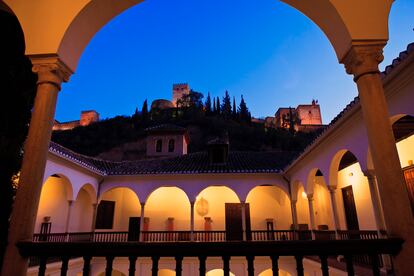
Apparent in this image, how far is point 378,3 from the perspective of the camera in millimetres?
3523

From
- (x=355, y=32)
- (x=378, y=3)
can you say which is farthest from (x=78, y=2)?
(x=378, y=3)

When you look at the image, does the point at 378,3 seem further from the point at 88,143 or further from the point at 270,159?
the point at 88,143

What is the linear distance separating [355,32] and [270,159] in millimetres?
15904

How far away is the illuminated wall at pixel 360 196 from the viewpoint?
460 inches

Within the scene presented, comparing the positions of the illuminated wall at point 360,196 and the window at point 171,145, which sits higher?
the window at point 171,145

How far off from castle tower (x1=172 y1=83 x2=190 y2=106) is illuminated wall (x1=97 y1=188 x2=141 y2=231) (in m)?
63.2

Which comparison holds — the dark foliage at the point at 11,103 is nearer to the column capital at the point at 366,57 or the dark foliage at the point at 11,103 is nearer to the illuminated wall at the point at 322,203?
the column capital at the point at 366,57

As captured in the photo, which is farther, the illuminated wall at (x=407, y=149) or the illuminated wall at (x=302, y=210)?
the illuminated wall at (x=302, y=210)

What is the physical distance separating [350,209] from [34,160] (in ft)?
45.6

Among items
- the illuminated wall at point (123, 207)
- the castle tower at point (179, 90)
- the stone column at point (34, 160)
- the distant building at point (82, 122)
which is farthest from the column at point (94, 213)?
the castle tower at point (179, 90)

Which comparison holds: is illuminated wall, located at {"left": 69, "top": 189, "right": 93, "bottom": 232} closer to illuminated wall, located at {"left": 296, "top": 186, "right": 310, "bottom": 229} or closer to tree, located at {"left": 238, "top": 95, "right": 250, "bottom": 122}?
illuminated wall, located at {"left": 296, "top": 186, "right": 310, "bottom": 229}

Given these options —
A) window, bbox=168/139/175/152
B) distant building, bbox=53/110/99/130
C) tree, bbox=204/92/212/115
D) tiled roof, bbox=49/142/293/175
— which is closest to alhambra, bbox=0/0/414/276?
tiled roof, bbox=49/142/293/175

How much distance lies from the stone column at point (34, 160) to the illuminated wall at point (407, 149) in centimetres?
1037

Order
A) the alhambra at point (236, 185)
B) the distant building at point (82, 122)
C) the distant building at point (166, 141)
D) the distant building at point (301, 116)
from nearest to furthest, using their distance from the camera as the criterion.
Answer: the alhambra at point (236, 185)
the distant building at point (166, 141)
the distant building at point (301, 116)
the distant building at point (82, 122)
